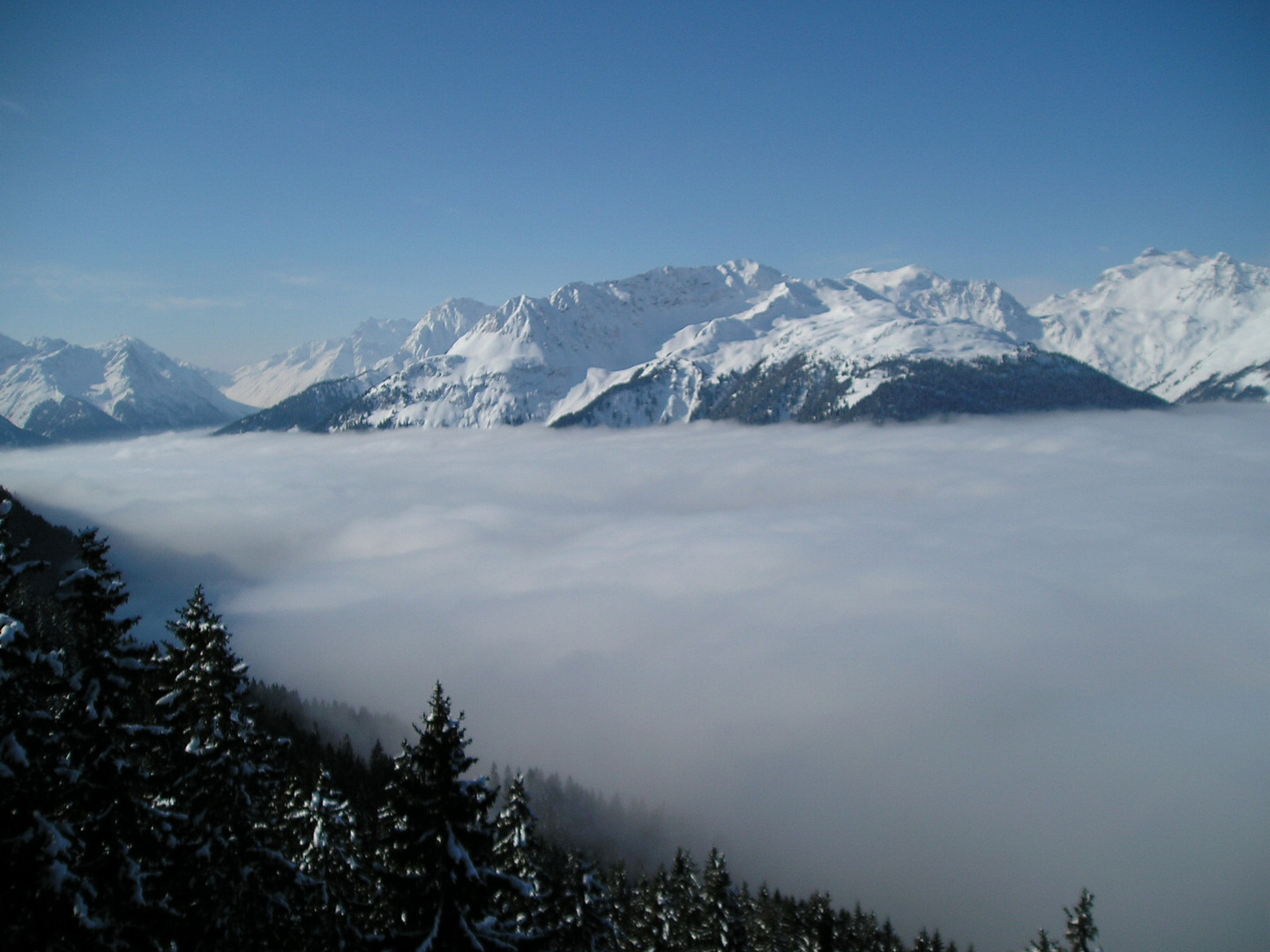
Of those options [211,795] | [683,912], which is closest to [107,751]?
[211,795]

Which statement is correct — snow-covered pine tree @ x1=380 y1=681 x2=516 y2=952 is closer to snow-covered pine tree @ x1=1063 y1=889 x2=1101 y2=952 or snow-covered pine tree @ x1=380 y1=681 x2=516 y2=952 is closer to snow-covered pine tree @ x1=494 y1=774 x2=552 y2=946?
snow-covered pine tree @ x1=494 y1=774 x2=552 y2=946

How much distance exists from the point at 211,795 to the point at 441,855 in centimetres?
674

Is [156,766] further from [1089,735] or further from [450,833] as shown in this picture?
[1089,735]

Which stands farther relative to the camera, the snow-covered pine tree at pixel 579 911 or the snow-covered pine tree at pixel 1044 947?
the snow-covered pine tree at pixel 1044 947

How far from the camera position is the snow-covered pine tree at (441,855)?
540 inches

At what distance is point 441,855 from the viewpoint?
13797 mm

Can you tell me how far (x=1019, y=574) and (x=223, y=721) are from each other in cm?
19328

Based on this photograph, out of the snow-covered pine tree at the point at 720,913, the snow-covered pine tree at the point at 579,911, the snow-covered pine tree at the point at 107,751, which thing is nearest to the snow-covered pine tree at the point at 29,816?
the snow-covered pine tree at the point at 107,751

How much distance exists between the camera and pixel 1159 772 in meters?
111

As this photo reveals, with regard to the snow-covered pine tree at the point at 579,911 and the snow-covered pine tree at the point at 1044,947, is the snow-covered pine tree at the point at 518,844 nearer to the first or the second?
the snow-covered pine tree at the point at 579,911

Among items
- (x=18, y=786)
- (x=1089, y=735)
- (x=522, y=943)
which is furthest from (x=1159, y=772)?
(x=18, y=786)

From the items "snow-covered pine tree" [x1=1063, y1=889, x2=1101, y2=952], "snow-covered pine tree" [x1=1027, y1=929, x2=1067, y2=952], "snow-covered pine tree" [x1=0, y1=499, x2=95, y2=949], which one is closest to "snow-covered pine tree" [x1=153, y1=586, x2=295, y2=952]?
"snow-covered pine tree" [x1=0, y1=499, x2=95, y2=949]

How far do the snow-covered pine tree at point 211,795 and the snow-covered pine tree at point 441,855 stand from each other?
476 centimetres

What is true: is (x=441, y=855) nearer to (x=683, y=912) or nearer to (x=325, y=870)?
(x=325, y=870)
